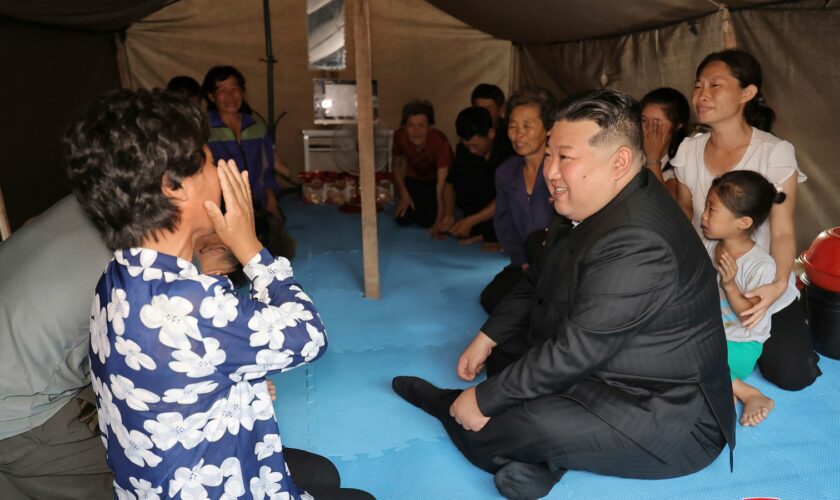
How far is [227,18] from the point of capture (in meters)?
6.76

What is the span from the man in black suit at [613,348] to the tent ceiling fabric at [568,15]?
2.11 metres

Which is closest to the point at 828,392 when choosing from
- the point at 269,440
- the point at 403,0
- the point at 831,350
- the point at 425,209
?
the point at 831,350

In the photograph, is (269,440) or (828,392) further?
(828,392)

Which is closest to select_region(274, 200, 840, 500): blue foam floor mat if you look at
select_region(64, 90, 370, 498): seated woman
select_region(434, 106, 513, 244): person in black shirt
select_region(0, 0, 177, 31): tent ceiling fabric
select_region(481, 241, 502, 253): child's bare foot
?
select_region(481, 241, 502, 253): child's bare foot

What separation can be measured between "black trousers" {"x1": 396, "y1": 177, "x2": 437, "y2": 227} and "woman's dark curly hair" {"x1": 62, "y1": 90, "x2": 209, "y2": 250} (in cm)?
436

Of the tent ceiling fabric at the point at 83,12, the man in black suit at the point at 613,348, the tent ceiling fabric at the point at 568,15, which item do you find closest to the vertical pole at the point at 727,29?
the tent ceiling fabric at the point at 568,15

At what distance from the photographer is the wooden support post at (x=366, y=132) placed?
347cm

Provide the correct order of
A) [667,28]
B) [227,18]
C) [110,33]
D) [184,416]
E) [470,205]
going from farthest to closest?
[227,18]
[110,33]
[470,205]
[667,28]
[184,416]

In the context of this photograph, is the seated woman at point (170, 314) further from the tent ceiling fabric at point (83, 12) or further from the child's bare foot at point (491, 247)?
the child's bare foot at point (491, 247)

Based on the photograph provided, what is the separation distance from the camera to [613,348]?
1897mm

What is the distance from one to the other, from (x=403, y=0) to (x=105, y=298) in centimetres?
634

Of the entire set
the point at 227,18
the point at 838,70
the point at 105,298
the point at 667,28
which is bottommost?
the point at 105,298

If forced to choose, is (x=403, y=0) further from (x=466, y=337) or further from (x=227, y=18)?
(x=466, y=337)

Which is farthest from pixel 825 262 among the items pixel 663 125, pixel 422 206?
pixel 422 206
